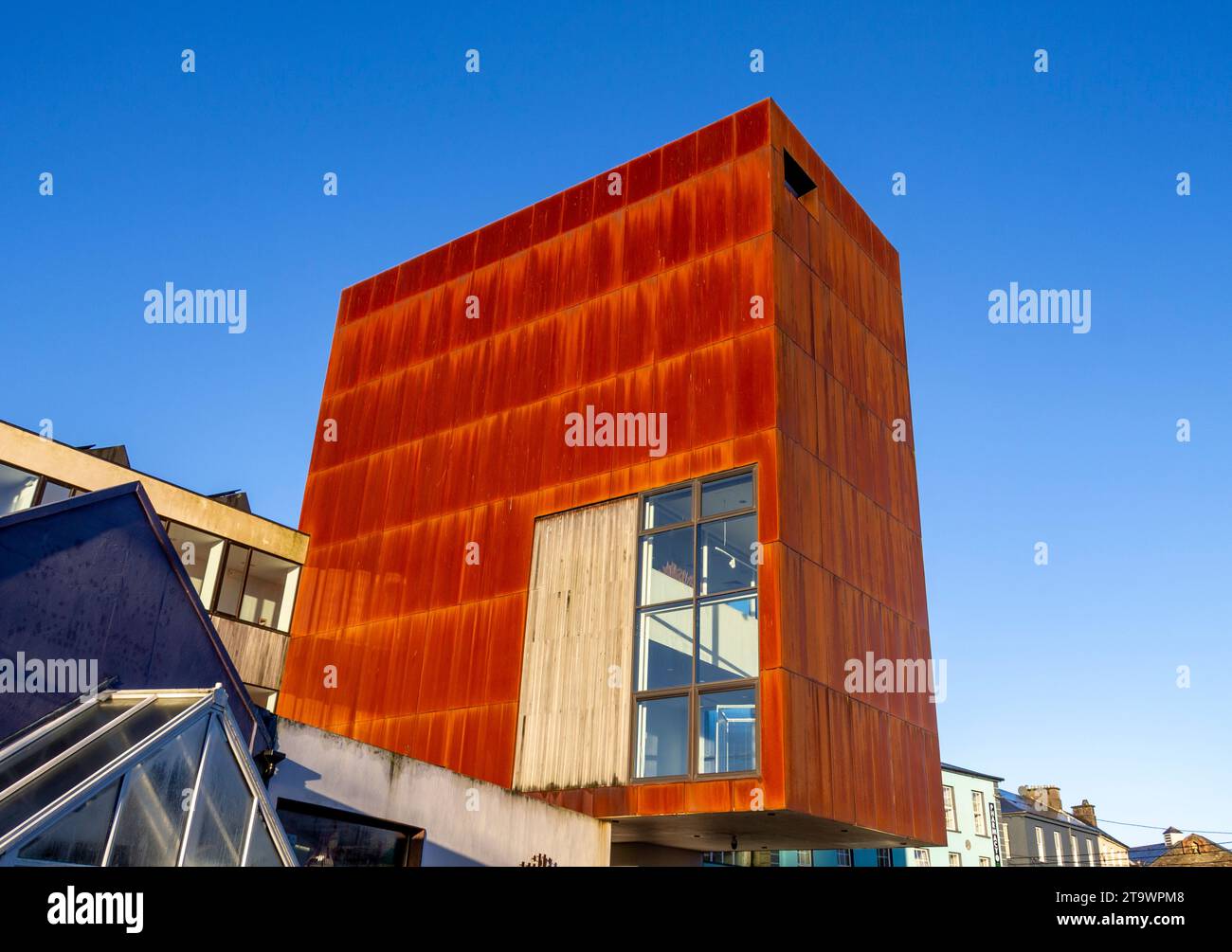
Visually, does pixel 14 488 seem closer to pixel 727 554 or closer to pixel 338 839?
pixel 338 839

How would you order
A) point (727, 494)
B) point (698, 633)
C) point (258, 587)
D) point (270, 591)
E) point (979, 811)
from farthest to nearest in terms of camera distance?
point (979, 811)
point (270, 591)
point (258, 587)
point (727, 494)
point (698, 633)

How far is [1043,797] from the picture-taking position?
63250mm

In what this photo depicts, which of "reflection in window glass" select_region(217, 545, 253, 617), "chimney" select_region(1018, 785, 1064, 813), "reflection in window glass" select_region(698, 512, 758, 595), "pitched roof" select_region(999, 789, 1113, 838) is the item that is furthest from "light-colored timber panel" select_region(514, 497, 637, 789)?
"chimney" select_region(1018, 785, 1064, 813)

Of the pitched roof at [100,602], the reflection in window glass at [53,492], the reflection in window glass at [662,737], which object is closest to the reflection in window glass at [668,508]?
the reflection in window glass at [662,737]

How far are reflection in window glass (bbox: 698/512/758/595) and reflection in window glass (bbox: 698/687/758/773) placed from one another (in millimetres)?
2384

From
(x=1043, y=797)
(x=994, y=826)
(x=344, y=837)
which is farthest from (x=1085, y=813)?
(x=344, y=837)

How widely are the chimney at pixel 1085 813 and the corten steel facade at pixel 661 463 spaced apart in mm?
48852

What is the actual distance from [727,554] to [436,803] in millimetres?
8092

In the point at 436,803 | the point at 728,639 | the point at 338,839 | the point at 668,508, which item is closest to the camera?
the point at 338,839

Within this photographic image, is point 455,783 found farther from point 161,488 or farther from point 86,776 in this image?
point 161,488
